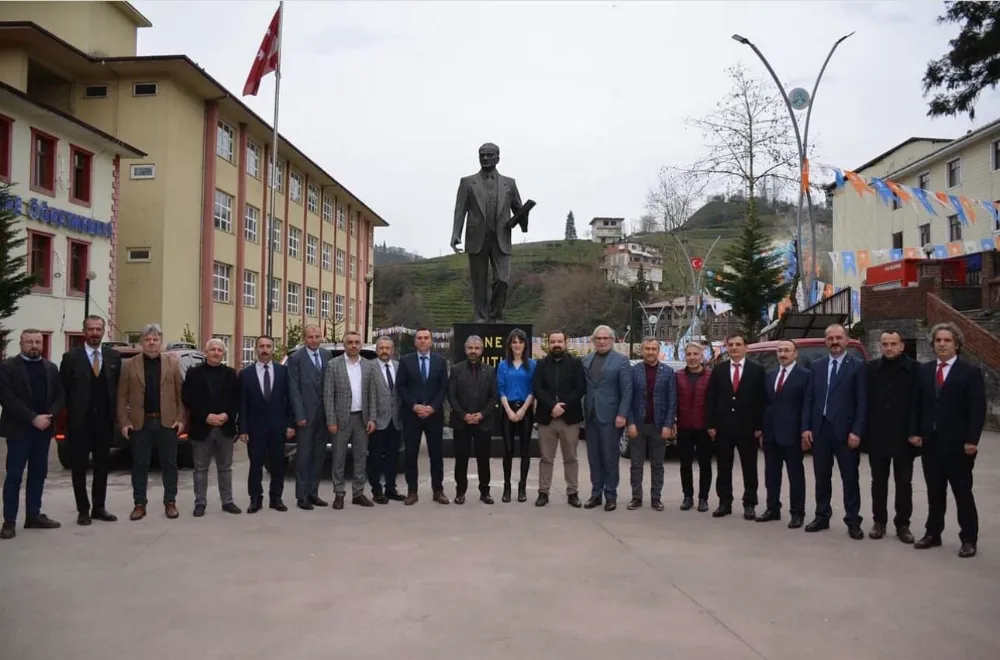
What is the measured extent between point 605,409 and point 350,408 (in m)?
2.72

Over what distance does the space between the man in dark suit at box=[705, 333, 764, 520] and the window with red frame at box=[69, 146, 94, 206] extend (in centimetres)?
2364

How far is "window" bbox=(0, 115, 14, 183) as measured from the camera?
2189 centimetres

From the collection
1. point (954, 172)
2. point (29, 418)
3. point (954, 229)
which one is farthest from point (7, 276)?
point (954, 172)

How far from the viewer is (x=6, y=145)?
22.0 m

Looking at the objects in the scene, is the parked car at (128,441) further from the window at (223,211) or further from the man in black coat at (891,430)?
the window at (223,211)

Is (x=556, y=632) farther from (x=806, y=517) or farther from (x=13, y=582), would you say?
(x=806, y=517)

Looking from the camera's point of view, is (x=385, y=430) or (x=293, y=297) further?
(x=293, y=297)

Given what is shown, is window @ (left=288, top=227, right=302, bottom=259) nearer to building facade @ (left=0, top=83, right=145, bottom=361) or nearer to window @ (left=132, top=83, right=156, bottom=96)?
window @ (left=132, top=83, right=156, bottom=96)

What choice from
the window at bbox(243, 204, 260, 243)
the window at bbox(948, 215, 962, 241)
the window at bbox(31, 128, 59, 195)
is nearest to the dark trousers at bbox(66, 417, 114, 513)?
the window at bbox(31, 128, 59, 195)

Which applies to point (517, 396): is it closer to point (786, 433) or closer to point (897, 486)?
point (786, 433)

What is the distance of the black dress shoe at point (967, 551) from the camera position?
6.40m

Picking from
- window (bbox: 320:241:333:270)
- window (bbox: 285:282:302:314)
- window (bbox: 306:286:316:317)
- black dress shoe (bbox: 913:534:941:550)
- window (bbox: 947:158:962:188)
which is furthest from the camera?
window (bbox: 320:241:333:270)

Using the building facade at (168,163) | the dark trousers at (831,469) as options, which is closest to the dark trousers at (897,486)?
the dark trousers at (831,469)

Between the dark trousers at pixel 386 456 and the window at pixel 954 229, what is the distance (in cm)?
3583
